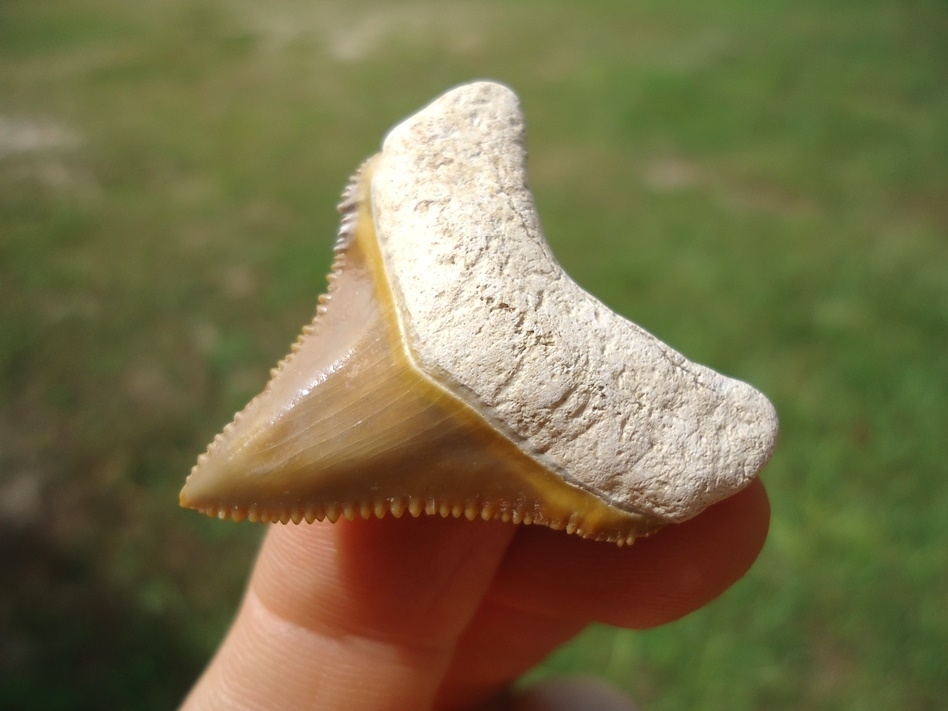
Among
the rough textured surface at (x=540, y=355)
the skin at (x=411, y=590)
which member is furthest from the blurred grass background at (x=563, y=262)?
the rough textured surface at (x=540, y=355)

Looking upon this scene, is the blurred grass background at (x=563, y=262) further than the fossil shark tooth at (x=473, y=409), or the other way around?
the blurred grass background at (x=563, y=262)

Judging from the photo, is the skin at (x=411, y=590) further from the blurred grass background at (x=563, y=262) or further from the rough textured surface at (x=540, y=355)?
the blurred grass background at (x=563, y=262)

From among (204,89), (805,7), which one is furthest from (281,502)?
(805,7)

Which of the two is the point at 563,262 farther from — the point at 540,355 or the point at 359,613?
the point at 540,355

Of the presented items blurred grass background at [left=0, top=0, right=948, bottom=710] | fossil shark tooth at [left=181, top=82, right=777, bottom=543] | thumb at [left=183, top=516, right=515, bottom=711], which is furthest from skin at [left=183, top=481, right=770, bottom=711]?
blurred grass background at [left=0, top=0, right=948, bottom=710]

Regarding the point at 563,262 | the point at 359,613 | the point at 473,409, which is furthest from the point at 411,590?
the point at 563,262

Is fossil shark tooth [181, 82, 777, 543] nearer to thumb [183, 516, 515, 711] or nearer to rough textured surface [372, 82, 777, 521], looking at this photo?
rough textured surface [372, 82, 777, 521]
